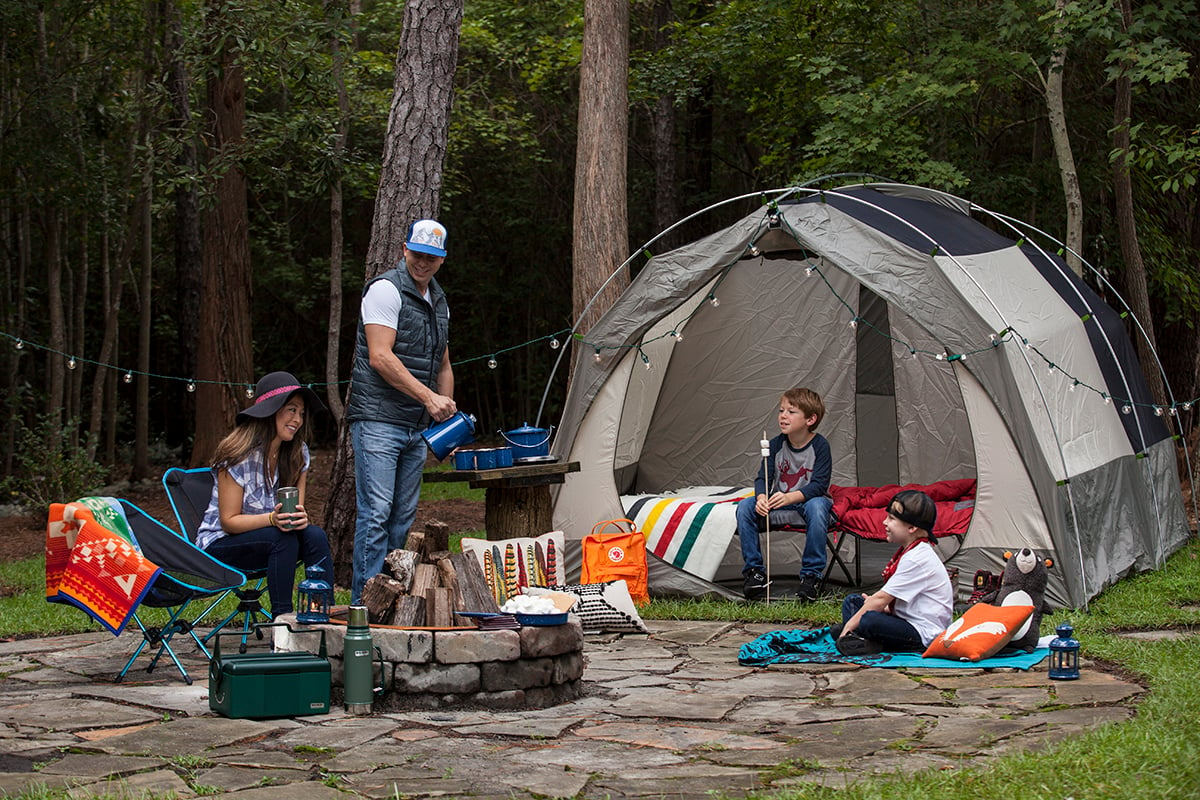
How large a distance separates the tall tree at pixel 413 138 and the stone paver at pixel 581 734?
96.5 inches

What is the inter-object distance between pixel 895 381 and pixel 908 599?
306 cm

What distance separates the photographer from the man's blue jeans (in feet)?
15.2

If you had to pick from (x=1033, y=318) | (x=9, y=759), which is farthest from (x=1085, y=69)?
(x=9, y=759)

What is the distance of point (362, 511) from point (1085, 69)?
753 cm

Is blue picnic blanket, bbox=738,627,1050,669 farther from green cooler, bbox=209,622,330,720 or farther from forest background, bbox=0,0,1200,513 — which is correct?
forest background, bbox=0,0,1200,513

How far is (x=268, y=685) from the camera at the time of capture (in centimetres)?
349

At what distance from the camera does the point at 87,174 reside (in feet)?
34.7

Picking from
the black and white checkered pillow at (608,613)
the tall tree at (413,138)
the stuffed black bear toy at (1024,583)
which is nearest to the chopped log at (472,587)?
the black and white checkered pillow at (608,613)

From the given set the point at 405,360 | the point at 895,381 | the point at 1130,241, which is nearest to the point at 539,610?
the point at 405,360

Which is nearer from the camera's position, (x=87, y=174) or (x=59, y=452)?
(x=59, y=452)

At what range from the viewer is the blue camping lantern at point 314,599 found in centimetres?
384

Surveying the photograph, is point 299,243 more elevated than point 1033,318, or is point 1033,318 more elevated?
point 299,243

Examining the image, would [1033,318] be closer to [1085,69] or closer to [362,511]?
[362,511]

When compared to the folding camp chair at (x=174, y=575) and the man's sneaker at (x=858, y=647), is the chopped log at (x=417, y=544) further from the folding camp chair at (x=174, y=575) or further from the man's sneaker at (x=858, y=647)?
the man's sneaker at (x=858, y=647)
